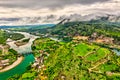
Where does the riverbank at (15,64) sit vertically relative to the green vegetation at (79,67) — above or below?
below

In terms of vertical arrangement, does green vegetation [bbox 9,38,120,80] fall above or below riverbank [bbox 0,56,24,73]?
above

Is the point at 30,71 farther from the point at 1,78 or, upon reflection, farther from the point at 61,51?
the point at 61,51

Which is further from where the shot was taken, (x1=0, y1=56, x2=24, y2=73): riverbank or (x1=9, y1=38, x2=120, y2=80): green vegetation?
(x1=0, y1=56, x2=24, y2=73): riverbank

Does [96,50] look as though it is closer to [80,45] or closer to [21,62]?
[80,45]

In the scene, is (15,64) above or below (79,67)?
below

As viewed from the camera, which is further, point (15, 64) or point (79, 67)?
point (15, 64)

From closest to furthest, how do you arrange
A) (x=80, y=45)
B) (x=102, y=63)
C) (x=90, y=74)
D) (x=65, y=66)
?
1. (x=90, y=74)
2. (x=65, y=66)
3. (x=102, y=63)
4. (x=80, y=45)

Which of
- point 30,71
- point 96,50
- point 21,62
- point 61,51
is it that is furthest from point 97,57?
point 21,62

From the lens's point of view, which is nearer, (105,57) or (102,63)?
(102,63)

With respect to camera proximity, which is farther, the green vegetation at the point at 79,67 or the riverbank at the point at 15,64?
the riverbank at the point at 15,64

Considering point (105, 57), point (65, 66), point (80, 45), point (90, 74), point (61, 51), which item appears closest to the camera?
point (90, 74)
